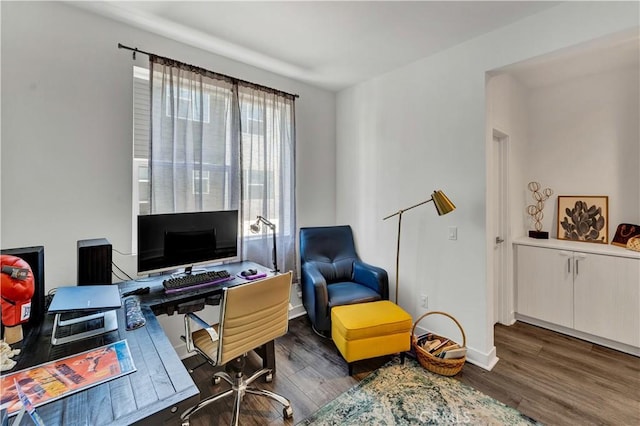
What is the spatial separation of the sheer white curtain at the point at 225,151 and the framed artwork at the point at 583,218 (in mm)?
2989

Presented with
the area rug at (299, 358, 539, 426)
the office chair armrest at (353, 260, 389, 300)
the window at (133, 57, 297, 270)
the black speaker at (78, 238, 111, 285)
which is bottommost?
the area rug at (299, 358, 539, 426)

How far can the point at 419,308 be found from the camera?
111 inches

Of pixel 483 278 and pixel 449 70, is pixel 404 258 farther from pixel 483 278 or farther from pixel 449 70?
pixel 449 70

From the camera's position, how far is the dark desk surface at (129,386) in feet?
2.82

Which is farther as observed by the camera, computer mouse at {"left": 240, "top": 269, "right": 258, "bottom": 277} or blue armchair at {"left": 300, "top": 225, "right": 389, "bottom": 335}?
blue armchair at {"left": 300, "top": 225, "right": 389, "bottom": 335}

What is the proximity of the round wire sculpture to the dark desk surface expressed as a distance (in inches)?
149

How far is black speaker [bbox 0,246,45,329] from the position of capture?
4.69 ft

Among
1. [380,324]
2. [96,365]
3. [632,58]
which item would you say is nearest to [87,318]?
[96,365]

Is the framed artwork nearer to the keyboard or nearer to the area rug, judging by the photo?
the area rug

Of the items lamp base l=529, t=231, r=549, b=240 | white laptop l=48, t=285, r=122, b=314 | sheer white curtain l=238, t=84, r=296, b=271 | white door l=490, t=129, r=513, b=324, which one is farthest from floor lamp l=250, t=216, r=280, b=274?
lamp base l=529, t=231, r=549, b=240

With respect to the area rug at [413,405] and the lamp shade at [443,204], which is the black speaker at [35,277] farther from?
the lamp shade at [443,204]

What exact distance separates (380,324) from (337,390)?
22.2 inches

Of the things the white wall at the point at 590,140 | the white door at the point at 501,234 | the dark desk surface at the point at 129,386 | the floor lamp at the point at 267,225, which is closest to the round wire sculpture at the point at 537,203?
the white wall at the point at 590,140

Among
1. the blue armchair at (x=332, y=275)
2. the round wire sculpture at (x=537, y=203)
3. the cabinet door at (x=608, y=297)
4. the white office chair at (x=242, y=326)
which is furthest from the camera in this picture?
the round wire sculpture at (x=537, y=203)
